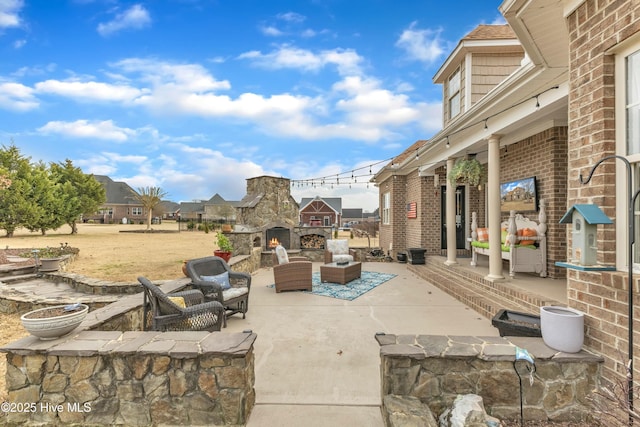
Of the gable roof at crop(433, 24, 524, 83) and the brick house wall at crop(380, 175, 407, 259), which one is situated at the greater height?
the gable roof at crop(433, 24, 524, 83)

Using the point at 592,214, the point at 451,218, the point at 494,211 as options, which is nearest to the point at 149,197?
the point at 451,218

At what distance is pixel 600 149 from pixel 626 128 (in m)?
0.20

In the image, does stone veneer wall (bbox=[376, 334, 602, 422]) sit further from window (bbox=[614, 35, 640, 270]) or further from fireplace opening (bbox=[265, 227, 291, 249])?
fireplace opening (bbox=[265, 227, 291, 249])

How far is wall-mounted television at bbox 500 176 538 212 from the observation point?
5.85 m

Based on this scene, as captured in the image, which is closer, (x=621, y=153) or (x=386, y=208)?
(x=621, y=153)

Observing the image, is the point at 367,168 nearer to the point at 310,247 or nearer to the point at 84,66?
the point at 310,247

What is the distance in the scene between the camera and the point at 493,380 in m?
2.33

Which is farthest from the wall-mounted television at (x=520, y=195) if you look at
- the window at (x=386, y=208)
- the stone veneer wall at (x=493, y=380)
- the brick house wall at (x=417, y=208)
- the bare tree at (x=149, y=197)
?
the bare tree at (x=149, y=197)

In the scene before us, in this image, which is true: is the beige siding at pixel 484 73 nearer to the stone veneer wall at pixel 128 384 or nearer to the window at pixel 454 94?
the window at pixel 454 94

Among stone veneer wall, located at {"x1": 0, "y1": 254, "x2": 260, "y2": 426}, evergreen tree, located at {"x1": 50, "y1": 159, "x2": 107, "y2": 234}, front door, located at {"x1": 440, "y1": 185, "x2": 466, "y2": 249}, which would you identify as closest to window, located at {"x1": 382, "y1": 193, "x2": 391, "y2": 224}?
front door, located at {"x1": 440, "y1": 185, "x2": 466, "y2": 249}

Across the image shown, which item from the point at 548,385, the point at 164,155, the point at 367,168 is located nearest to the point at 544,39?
the point at 548,385

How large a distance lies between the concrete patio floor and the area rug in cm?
28

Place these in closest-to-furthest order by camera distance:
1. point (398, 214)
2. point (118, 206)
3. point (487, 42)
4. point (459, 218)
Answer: point (487, 42), point (459, 218), point (398, 214), point (118, 206)

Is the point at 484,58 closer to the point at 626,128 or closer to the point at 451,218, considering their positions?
the point at 451,218
